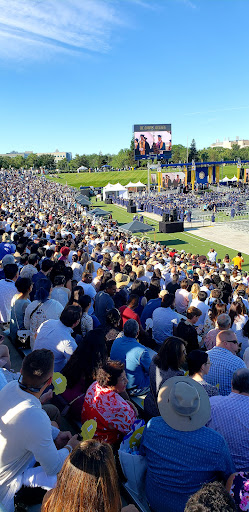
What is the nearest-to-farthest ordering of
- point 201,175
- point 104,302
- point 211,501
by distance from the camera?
point 211,501 < point 104,302 < point 201,175

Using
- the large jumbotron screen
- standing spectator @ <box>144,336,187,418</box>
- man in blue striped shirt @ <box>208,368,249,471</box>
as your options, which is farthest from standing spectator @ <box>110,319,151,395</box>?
the large jumbotron screen

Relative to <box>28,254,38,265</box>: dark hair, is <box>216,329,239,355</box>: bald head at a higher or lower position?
lower

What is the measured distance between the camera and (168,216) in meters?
30.3

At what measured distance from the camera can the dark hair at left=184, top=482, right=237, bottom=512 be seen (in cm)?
160

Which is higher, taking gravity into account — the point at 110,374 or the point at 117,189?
the point at 117,189

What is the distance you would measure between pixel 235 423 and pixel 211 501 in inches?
61.2

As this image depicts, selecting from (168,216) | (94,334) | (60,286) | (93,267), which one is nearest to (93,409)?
(94,334)

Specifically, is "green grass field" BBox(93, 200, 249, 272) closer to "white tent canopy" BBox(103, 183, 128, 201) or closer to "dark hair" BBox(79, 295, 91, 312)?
"dark hair" BBox(79, 295, 91, 312)

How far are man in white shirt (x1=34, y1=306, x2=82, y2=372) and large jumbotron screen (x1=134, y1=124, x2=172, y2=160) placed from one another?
49.4m

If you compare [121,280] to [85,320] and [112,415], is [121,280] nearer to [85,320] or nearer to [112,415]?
[85,320]

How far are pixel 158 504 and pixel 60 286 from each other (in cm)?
435

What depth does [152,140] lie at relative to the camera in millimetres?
53562

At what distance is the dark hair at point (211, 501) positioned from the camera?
5.26ft

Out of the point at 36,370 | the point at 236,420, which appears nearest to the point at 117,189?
the point at 236,420
